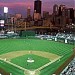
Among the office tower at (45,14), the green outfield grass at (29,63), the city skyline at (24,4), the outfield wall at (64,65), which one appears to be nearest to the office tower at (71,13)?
the city skyline at (24,4)

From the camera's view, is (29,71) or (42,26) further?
(42,26)

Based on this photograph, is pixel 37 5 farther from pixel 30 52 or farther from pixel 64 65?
pixel 64 65

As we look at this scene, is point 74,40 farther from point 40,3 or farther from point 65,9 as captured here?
point 40,3

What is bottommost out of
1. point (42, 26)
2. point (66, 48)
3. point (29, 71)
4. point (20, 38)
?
point (29, 71)

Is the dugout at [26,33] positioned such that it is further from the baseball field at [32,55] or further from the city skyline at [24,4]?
the city skyline at [24,4]

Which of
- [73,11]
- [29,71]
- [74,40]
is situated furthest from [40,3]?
[29,71]

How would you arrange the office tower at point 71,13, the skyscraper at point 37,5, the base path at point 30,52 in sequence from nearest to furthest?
the base path at point 30,52 < the skyscraper at point 37,5 < the office tower at point 71,13

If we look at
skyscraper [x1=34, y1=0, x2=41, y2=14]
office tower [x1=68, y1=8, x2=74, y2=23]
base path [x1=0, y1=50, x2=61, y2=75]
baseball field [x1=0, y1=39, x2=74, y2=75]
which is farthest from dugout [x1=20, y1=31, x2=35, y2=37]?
office tower [x1=68, y1=8, x2=74, y2=23]

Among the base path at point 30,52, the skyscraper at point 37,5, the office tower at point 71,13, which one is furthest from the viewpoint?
the office tower at point 71,13

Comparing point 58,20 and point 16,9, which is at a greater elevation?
point 16,9

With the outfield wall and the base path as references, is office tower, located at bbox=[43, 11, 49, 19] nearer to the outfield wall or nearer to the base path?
the base path
